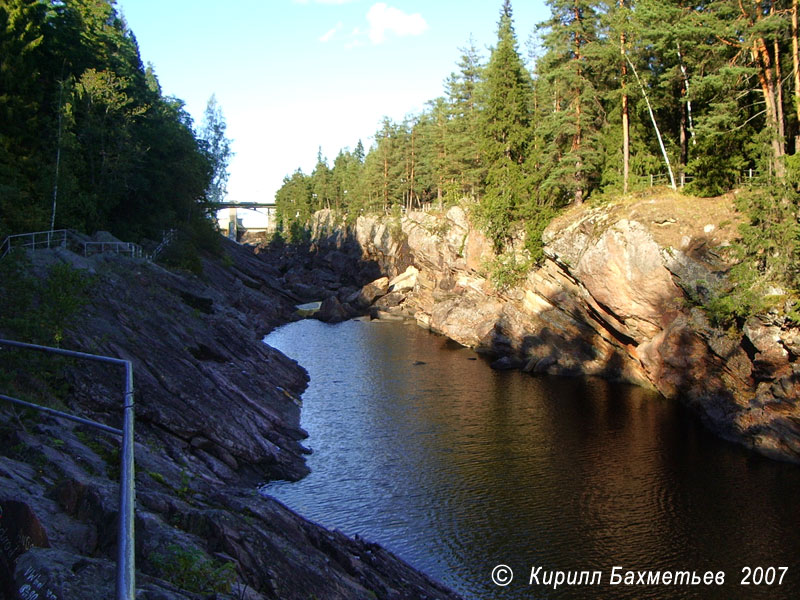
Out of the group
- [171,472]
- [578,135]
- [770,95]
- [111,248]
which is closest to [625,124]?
Answer: [578,135]

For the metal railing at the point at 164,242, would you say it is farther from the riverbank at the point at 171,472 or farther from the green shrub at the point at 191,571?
the green shrub at the point at 191,571

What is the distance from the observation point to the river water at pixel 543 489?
2186cm

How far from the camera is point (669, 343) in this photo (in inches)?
1566

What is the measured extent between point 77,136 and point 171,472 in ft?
120

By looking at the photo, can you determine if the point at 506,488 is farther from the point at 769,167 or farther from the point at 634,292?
the point at 769,167

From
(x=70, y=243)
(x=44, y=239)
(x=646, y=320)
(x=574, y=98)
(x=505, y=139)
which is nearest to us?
(x=44, y=239)

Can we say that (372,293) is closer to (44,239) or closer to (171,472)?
(44,239)

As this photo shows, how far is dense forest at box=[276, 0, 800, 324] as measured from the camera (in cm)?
3450

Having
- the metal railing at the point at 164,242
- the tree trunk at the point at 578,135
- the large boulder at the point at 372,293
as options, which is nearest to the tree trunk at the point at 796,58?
the tree trunk at the point at 578,135

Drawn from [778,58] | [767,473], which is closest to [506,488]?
[767,473]

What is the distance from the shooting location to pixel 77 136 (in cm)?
4566

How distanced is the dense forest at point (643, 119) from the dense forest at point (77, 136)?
32261mm

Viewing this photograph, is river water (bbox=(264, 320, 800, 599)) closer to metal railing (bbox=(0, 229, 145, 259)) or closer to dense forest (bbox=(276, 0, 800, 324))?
dense forest (bbox=(276, 0, 800, 324))

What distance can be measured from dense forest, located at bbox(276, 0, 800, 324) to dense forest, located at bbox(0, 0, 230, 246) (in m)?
32.3
